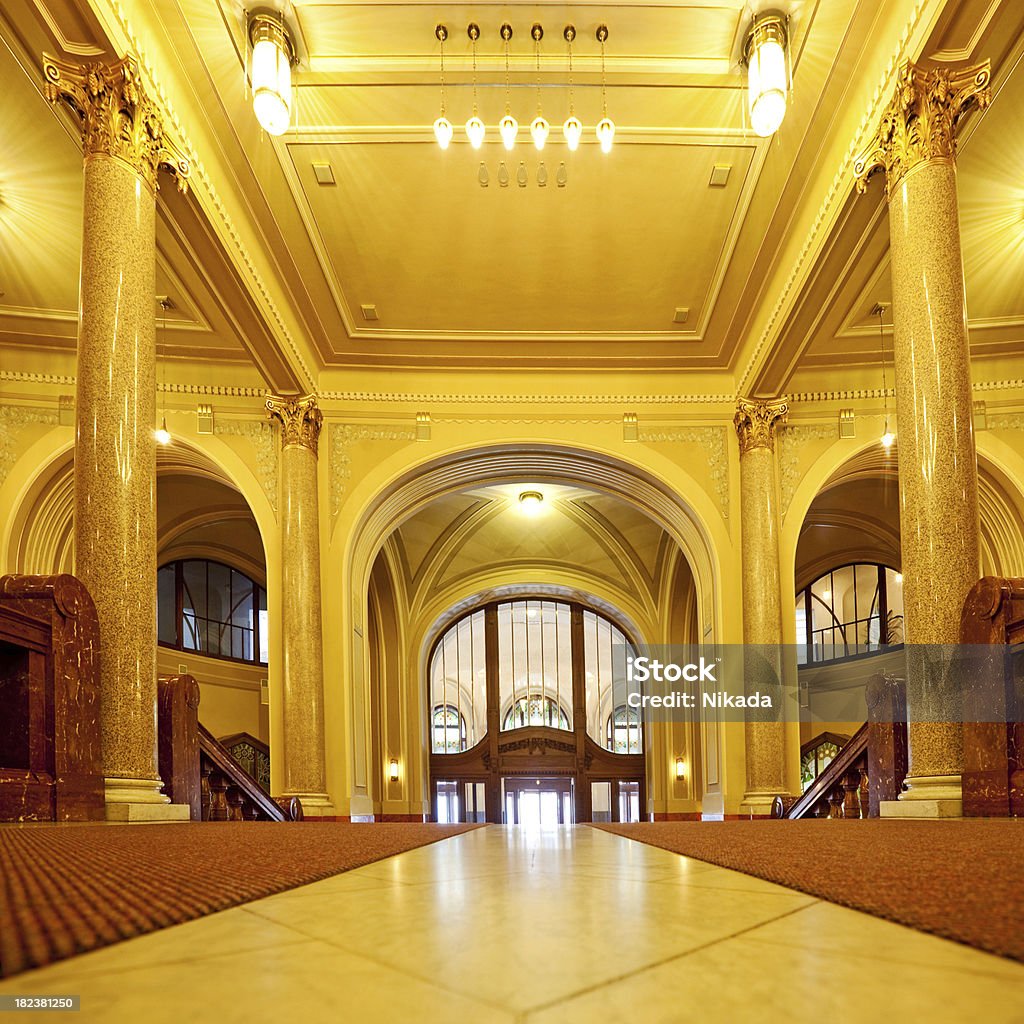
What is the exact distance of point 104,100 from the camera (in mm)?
6227

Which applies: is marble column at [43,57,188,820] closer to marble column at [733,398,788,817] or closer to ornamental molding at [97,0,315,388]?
ornamental molding at [97,0,315,388]

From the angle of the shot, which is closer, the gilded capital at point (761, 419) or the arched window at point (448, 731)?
the gilded capital at point (761, 419)

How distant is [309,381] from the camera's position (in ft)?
39.4

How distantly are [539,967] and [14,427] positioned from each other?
41.3ft

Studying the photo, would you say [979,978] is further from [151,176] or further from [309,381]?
[309,381]

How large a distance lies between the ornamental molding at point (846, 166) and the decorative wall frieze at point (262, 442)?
6235 millimetres

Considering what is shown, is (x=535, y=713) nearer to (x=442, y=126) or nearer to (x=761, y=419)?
(x=761, y=419)

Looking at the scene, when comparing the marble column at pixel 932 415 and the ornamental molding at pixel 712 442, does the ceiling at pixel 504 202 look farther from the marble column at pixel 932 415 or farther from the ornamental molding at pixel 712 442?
the ornamental molding at pixel 712 442

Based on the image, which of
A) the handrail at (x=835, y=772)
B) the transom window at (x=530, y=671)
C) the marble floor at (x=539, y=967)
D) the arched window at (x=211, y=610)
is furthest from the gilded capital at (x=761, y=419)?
the arched window at (x=211, y=610)

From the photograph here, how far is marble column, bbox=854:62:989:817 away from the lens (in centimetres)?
580

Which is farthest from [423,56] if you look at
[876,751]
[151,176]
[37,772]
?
[876,751]

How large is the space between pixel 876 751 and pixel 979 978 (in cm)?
675

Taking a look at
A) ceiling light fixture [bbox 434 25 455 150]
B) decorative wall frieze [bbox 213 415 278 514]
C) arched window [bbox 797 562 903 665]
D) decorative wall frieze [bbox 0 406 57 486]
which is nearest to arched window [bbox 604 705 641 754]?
arched window [bbox 797 562 903 665]

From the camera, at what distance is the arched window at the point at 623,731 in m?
22.0
